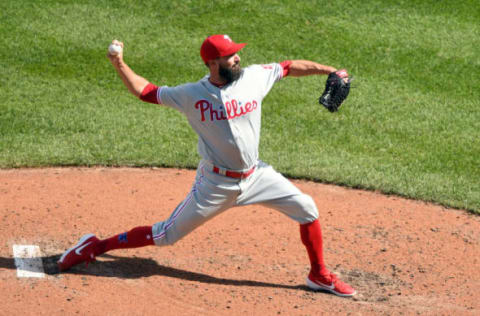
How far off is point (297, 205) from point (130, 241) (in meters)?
1.29

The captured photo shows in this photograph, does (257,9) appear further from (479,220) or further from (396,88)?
(479,220)

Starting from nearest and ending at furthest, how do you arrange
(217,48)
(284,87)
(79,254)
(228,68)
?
1. (217,48)
2. (228,68)
3. (79,254)
4. (284,87)

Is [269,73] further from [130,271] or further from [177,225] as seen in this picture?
[130,271]

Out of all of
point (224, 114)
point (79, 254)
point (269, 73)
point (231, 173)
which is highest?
point (269, 73)

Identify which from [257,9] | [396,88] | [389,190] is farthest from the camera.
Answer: [257,9]

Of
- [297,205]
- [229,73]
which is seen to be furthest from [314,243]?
[229,73]

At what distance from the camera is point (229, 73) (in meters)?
4.84

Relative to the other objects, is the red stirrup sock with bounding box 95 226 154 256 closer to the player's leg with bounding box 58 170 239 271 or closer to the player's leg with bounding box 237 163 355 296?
the player's leg with bounding box 58 170 239 271

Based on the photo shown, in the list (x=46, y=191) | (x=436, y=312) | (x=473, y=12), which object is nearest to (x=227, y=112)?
(x=436, y=312)

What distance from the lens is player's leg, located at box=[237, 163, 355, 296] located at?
507 centimetres

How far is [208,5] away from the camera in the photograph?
10938 millimetres

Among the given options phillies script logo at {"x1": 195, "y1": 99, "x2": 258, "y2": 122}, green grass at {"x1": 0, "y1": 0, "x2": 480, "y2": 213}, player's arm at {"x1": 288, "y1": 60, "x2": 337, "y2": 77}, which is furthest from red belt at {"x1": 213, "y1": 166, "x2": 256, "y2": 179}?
green grass at {"x1": 0, "y1": 0, "x2": 480, "y2": 213}

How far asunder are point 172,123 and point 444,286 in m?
4.09

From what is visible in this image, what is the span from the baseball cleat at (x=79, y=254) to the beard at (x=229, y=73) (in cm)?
163
